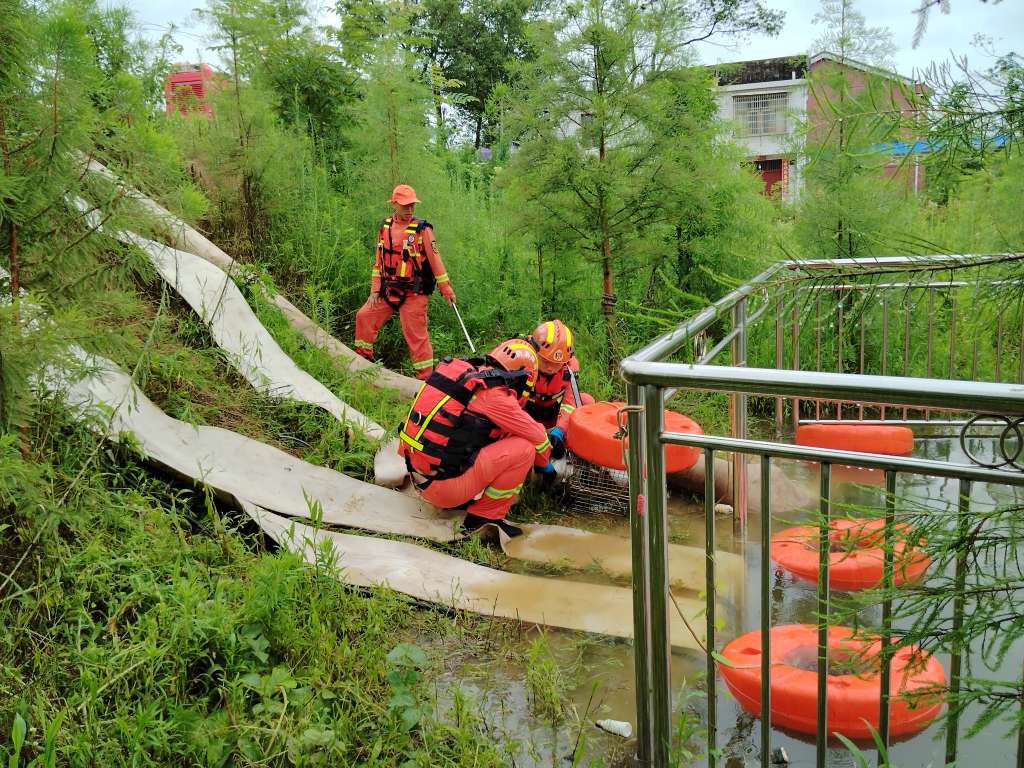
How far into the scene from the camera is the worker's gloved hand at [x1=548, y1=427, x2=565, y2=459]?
213 inches

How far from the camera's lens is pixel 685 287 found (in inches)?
311

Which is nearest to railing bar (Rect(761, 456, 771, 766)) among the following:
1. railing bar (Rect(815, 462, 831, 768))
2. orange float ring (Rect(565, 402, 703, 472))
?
railing bar (Rect(815, 462, 831, 768))

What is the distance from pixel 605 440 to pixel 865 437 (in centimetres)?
180

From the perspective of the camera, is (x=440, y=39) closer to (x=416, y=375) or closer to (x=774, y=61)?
(x=774, y=61)

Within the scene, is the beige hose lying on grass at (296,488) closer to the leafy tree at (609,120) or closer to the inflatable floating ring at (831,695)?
the inflatable floating ring at (831,695)

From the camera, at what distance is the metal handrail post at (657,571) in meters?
2.02

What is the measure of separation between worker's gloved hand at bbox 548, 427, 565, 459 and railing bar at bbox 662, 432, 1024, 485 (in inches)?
134

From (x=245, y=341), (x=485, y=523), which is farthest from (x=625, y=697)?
(x=245, y=341)

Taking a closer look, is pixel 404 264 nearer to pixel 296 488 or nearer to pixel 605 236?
pixel 605 236

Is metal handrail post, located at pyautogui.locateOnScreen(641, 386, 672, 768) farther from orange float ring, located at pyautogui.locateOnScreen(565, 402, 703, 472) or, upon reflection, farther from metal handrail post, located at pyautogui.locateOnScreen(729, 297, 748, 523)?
orange float ring, located at pyautogui.locateOnScreen(565, 402, 703, 472)

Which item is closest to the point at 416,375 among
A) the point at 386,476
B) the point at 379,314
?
the point at 379,314

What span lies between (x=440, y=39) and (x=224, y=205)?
51.4ft

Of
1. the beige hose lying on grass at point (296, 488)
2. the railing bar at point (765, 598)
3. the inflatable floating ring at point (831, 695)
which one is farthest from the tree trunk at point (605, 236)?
the railing bar at point (765, 598)

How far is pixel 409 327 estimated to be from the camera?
24.9 ft
